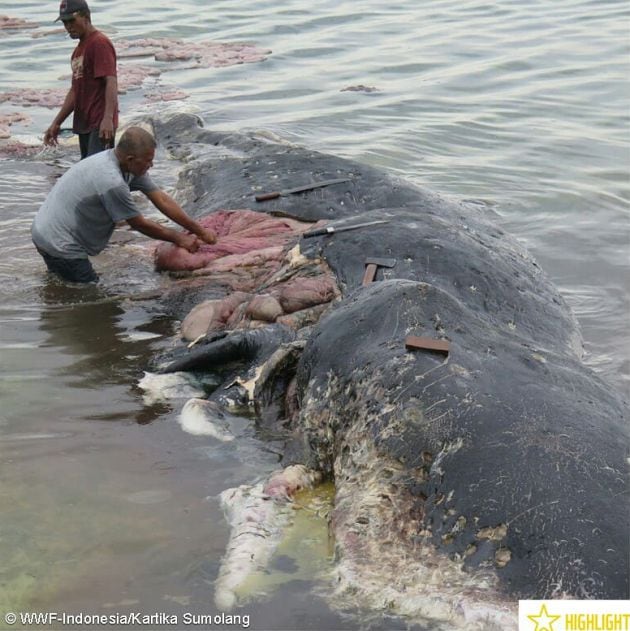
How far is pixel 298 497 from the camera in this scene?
4863mm

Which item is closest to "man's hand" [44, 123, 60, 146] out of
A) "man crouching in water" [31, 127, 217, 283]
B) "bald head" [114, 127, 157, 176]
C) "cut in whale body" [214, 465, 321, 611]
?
"man crouching in water" [31, 127, 217, 283]

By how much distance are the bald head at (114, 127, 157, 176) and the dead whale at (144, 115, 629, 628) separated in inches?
64.7

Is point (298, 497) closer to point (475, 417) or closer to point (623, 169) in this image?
point (475, 417)

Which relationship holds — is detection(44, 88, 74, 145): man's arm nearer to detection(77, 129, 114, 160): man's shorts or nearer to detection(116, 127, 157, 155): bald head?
detection(77, 129, 114, 160): man's shorts

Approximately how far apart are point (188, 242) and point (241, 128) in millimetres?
5745

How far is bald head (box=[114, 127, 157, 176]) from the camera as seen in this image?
7.79 metres

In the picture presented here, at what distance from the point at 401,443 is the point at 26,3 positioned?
816 inches

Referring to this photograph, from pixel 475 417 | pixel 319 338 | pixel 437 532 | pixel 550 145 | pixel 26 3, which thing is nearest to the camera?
pixel 437 532

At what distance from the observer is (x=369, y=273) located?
6.53 m

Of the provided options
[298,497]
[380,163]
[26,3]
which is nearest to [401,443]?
[298,497]

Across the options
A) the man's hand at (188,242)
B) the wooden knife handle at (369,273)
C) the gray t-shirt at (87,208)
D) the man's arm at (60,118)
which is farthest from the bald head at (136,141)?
the man's arm at (60,118)

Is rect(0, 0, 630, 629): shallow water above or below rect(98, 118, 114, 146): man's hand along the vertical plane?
below

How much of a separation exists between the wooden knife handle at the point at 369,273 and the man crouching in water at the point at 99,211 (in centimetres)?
195

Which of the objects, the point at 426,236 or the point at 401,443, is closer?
the point at 401,443
